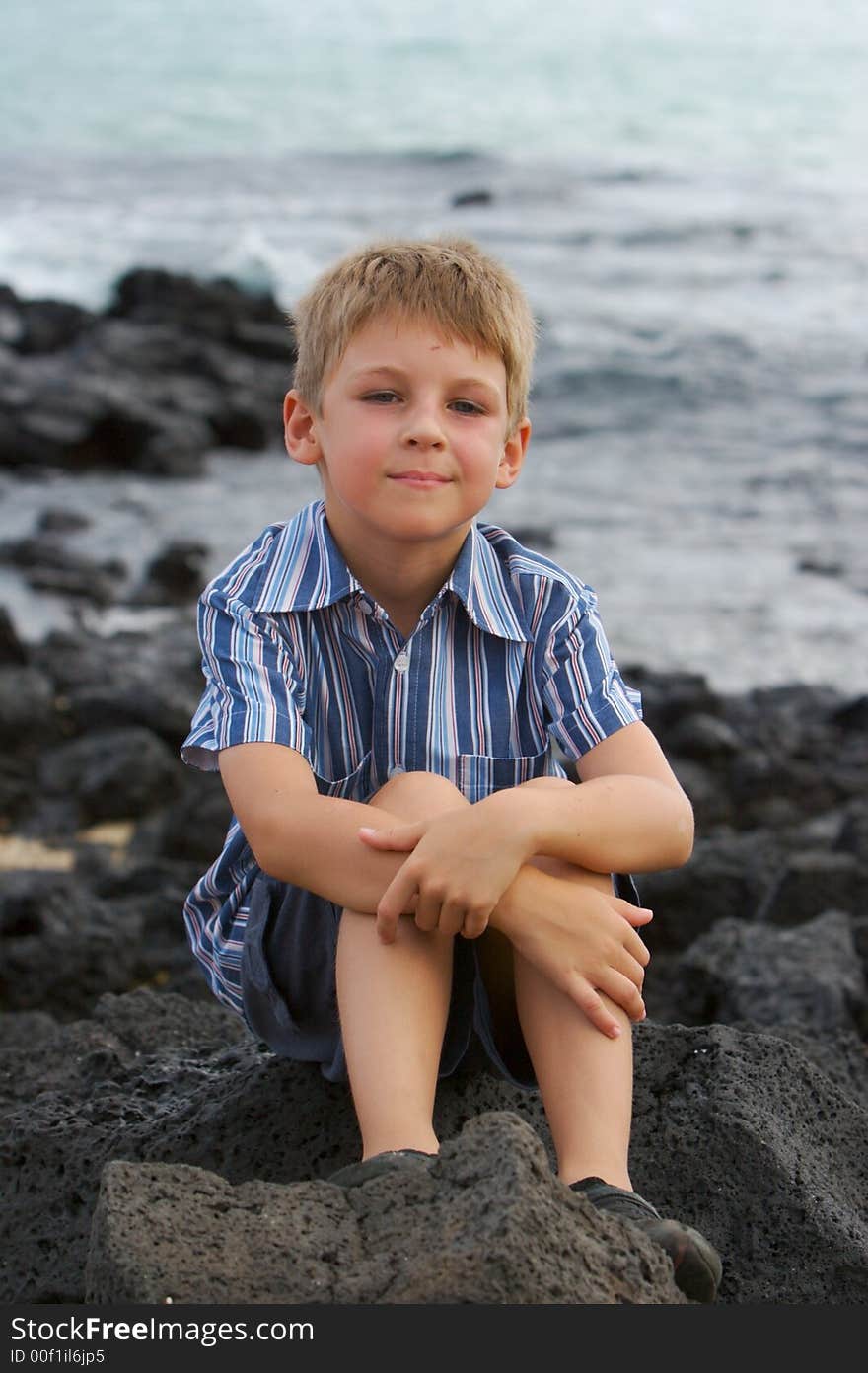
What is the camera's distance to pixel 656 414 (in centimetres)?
1611

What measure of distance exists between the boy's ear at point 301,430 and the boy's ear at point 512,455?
0.34 metres

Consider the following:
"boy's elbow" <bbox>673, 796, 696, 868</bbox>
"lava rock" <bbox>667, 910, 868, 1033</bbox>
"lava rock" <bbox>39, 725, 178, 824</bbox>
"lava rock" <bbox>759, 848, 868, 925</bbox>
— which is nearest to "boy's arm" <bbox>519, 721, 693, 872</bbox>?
"boy's elbow" <bbox>673, 796, 696, 868</bbox>

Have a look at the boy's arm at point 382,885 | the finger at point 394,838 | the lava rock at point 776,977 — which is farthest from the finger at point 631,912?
the lava rock at point 776,977

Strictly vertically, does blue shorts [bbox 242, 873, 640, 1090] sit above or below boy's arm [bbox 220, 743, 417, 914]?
below

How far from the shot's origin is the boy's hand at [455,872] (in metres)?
2.33

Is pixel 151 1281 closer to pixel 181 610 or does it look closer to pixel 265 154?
pixel 181 610

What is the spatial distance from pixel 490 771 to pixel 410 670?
229 mm

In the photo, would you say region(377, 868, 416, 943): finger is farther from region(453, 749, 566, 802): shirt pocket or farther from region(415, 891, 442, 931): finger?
region(453, 749, 566, 802): shirt pocket

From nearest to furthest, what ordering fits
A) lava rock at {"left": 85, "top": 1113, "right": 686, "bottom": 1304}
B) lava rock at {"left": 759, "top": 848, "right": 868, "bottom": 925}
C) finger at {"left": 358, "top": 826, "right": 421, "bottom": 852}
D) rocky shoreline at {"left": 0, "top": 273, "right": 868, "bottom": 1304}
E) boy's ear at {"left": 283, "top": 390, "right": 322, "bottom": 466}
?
lava rock at {"left": 85, "top": 1113, "right": 686, "bottom": 1304}, rocky shoreline at {"left": 0, "top": 273, "right": 868, "bottom": 1304}, finger at {"left": 358, "top": 826, "right": 421, "bottom": 852}, boy's ear at {"left": 283, "top": 390, "right": 322, "bottom": 466}, lava rock at {"left": 759, "top": 848, "right": 868, "bottom": 925}

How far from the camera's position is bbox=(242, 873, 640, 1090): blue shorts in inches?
103

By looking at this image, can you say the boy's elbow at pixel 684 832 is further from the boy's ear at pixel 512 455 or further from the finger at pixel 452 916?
the boy's ear at pixel 512 455

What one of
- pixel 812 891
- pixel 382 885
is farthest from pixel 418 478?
pixel 812 891

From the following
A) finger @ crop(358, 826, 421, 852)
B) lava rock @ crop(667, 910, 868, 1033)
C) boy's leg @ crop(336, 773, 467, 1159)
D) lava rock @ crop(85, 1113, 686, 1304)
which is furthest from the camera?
lava rock @ crop(667, 910, 868, 1033)

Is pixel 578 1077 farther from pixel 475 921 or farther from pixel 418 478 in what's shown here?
pixel 418 478
